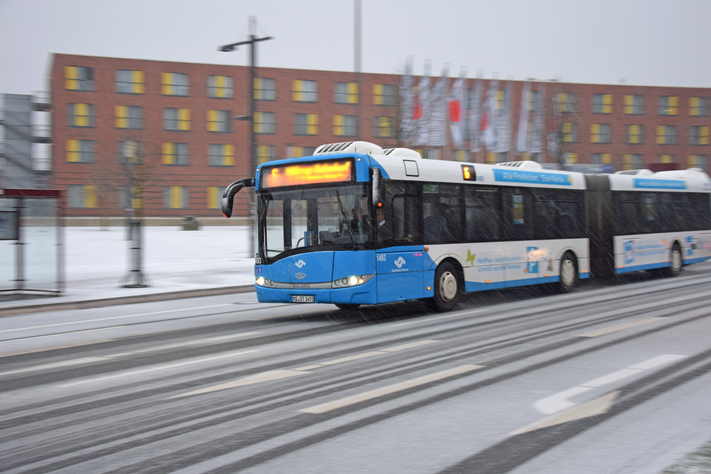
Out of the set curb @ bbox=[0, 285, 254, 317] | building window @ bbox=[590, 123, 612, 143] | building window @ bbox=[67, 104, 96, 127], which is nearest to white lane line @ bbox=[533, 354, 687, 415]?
curb @ bbox=[0, 285, 254, 317]

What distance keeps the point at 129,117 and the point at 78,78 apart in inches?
194

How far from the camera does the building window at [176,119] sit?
6078cm

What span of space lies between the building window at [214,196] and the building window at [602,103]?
39.0 meters

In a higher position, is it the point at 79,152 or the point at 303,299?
the point at 79,152

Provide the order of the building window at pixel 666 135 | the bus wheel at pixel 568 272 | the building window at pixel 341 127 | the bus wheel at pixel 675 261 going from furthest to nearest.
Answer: the building window at pixel 666 135, the building window at pixel 341 127, the bus wheel at pixel 675 261, the bus wheel at pixel 568 272

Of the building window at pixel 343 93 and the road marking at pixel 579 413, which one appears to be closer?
the road marking at pixel 579 413

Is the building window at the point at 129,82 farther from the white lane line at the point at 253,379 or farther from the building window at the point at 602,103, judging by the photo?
the white lane line at the point at 253,379

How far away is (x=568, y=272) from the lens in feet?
53.2

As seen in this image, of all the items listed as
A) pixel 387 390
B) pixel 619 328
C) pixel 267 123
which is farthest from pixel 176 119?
pixel 387 390

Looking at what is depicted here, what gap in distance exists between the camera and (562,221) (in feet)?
53.4

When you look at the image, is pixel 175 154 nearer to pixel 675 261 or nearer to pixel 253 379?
pixel 675 261

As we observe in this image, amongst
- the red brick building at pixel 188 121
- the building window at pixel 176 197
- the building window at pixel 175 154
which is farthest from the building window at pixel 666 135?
the building window at pixel 176 197

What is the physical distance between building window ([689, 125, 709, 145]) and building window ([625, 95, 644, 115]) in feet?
22.7

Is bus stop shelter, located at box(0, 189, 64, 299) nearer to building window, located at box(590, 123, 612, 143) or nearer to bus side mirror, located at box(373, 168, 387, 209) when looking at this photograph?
bus side mirror, located at box(373, 168, 387, 209)
